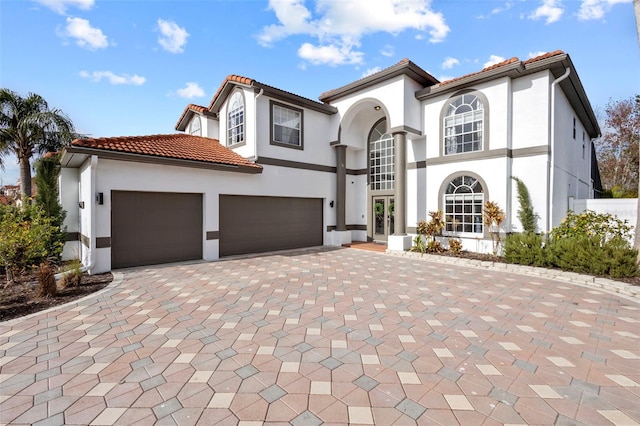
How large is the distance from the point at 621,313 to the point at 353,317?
16.9 feet

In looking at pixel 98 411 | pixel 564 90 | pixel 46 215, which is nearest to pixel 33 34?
pixel 46 215

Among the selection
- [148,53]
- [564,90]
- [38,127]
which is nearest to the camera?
[148,53]

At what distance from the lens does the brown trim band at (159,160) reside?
780 centimetres

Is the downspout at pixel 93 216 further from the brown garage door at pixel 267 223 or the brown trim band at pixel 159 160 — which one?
the brown garage door at pixel 267 223

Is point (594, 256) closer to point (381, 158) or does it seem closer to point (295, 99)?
point (381, 158)

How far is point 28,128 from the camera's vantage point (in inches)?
548

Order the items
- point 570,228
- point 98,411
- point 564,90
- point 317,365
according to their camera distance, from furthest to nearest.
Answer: point 564,90 → point 570,228 → point 317,365 → point 98,411

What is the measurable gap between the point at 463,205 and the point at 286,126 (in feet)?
27.0

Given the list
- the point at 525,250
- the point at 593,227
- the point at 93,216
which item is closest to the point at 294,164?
the point at 93,216

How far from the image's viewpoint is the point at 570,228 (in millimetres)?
9219

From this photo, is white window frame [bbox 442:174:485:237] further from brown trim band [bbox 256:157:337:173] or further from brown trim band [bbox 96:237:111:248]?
brown trim band [bbox 96:237:111:248]

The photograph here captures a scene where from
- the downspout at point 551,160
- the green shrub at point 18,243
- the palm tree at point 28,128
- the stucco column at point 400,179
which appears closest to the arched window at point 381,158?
the stucco column at point 400,179

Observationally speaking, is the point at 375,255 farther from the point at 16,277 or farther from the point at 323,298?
the point at 16,277

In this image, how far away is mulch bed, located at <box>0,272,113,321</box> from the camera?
5.29 meters
